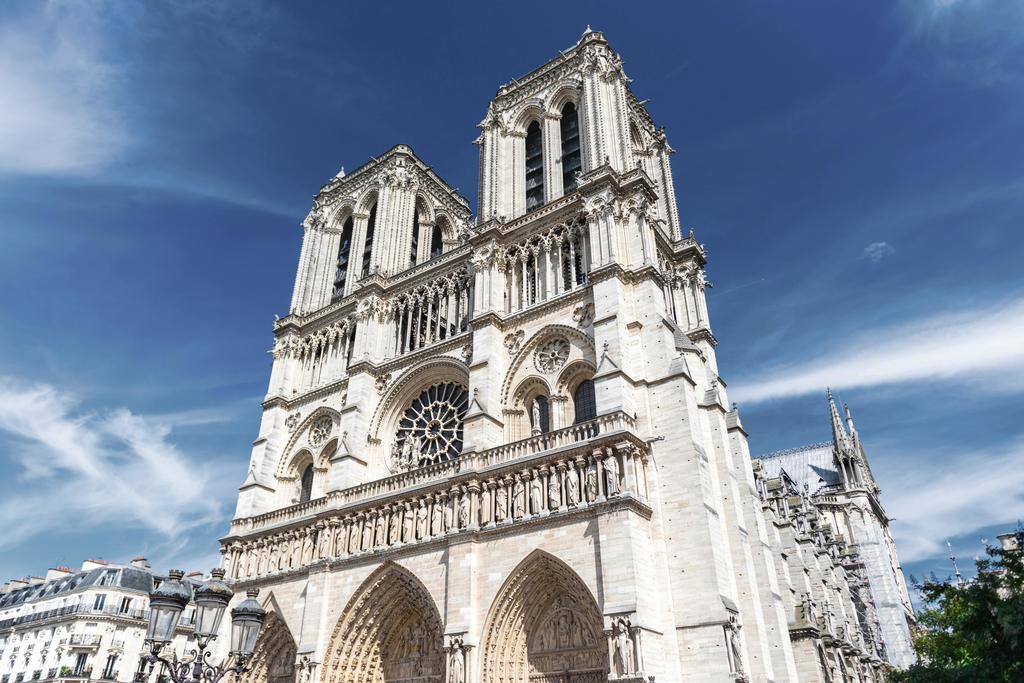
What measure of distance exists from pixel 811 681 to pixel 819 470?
29661 millimetres

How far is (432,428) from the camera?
23.1m

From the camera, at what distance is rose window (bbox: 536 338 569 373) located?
67.5 feet

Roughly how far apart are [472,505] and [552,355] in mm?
4982

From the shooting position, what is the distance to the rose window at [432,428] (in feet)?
73.7

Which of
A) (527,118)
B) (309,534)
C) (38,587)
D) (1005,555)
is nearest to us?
(1005,555)

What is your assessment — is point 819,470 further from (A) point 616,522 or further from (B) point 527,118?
(A) point 616,522

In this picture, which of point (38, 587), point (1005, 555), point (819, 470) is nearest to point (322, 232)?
point (38, 587)

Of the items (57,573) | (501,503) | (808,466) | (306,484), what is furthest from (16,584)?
Result: (808,466)

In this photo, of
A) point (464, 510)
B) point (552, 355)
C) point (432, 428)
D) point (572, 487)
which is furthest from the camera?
point (432, 428)

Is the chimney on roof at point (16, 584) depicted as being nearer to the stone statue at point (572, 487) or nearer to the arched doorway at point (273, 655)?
the arched doorway at point (273, 655)

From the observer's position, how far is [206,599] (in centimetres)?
883

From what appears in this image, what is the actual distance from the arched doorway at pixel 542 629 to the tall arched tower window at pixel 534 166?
1287cm

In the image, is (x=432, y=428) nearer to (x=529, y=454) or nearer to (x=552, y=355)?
(x=552, y=355)

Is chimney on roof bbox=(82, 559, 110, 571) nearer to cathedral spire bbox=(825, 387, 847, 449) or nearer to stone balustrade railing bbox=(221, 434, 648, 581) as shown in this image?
stone balustrade railing bbox=(221, 434, 648, 581)
